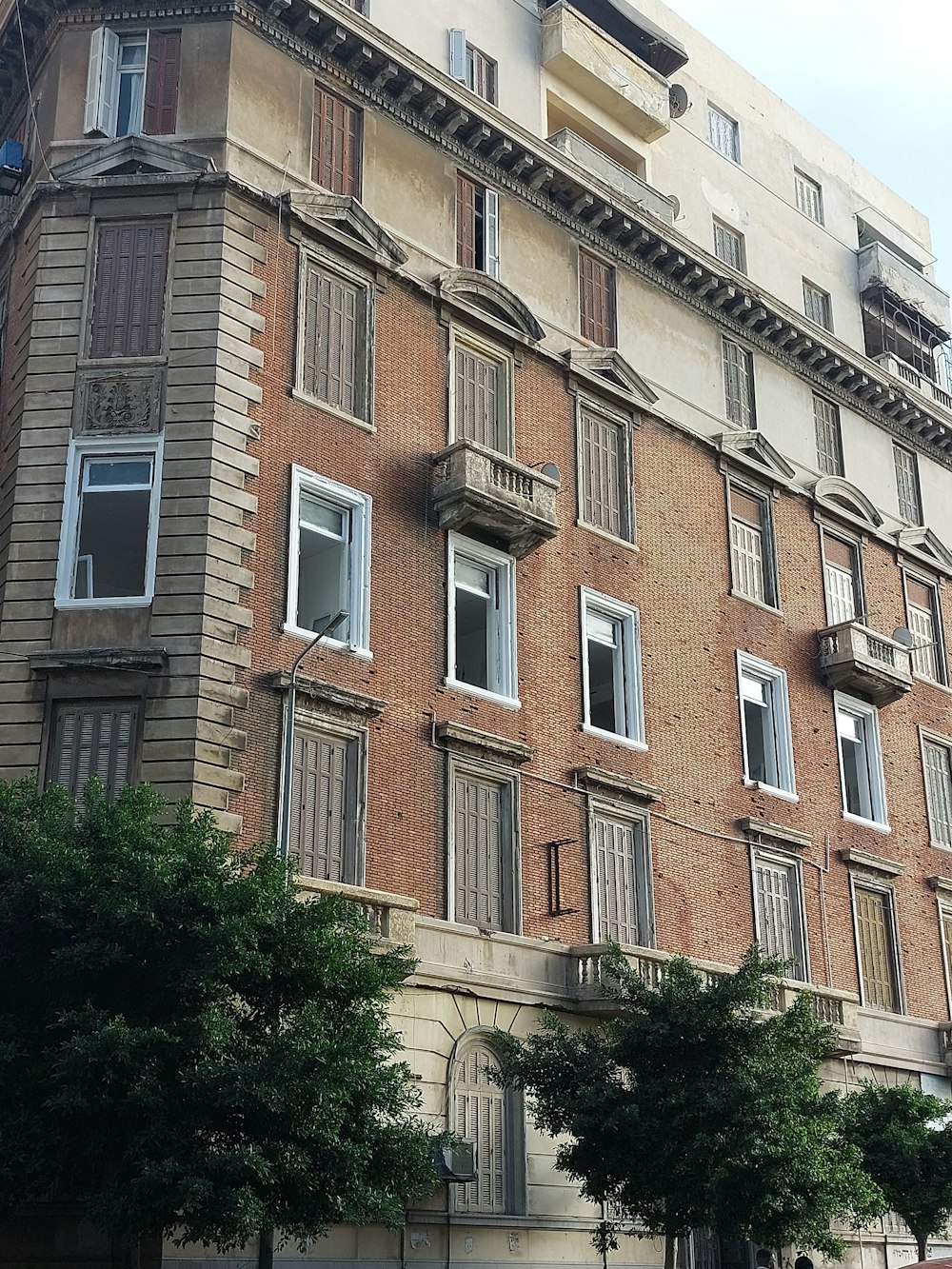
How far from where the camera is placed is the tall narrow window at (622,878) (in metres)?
29.0

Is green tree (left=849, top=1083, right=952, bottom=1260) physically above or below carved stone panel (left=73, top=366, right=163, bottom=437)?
below

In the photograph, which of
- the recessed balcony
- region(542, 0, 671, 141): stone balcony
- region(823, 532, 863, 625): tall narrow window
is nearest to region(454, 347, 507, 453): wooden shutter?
the recessed balcony

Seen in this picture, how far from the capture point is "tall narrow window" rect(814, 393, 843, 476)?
3956 cm

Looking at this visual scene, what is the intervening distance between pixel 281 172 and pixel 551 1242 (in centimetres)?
1863

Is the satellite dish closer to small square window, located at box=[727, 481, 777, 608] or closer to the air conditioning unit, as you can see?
small square window, located at box=[727, 481, 777, 608]

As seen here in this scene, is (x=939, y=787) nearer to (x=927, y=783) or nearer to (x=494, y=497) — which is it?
(x=927, y=783)

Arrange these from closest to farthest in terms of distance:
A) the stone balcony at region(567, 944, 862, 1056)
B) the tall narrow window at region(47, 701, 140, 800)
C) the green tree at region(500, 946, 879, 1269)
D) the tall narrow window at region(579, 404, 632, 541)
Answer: the green tree at region(500, 946, 879, 1269) → the tall narrow window at region(47, 701, 140, 800) → the stone balcony at region(567, 944, 862, 1056) → the tall narrow window at region(579, 404, 632, 541)

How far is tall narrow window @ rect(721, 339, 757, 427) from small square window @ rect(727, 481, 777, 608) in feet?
6.32

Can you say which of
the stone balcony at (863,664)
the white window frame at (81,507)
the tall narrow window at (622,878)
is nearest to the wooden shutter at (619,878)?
the tall narrow window at (622,878)

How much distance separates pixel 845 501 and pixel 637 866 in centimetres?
1332

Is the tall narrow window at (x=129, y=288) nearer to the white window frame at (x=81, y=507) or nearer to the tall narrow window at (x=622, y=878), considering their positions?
the white window frame at (x=81, y=507)

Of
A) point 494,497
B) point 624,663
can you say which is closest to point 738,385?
point 624,663

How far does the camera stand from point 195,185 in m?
27.5

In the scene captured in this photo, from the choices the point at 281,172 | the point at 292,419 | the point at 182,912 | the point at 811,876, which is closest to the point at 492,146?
the point at 281,172
